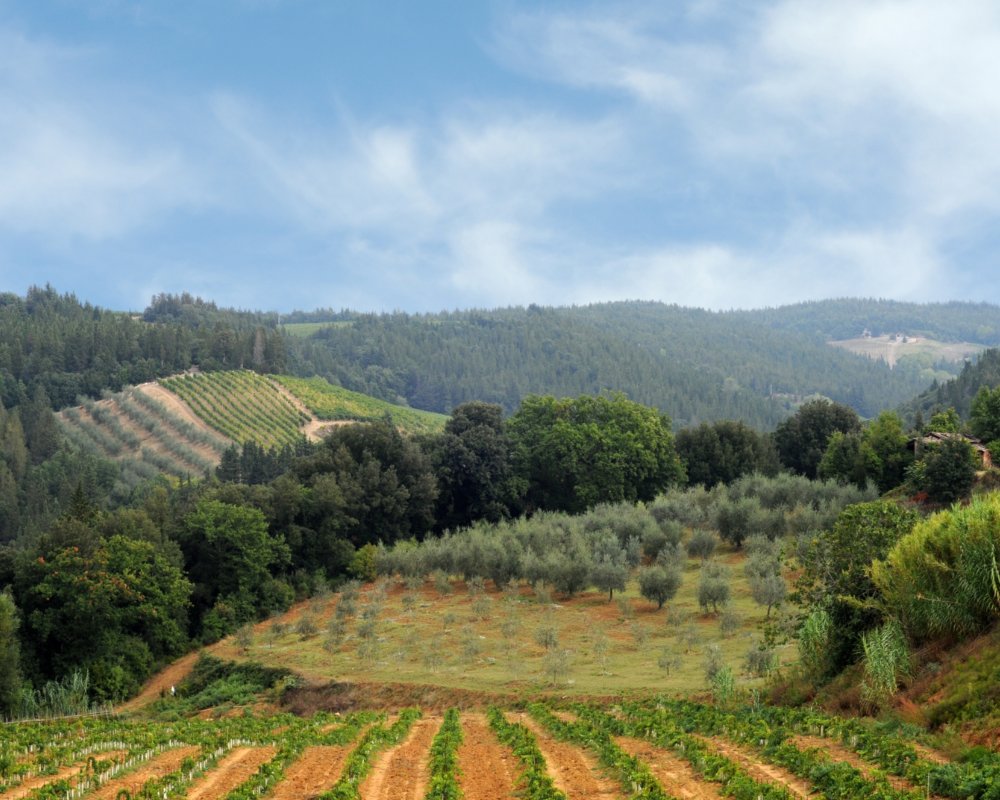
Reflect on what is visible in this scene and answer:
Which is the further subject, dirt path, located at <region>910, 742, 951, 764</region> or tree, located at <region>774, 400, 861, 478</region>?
tree, located at <region>774, 400, 861, 478</region>

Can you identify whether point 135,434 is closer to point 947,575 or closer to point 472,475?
point 472,475

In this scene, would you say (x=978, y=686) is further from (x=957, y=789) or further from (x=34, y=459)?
(x=34, y=459)

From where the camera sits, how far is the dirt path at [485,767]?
52.0 feet

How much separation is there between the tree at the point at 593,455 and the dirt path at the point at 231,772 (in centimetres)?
4579

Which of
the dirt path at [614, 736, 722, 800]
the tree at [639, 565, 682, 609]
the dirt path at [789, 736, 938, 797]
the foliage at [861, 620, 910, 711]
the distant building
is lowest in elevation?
the tree at [639, 565, 682, 609]

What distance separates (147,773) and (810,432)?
6459 cm

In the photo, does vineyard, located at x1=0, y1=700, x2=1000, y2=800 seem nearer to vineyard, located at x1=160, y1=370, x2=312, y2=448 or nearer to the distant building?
the distant building

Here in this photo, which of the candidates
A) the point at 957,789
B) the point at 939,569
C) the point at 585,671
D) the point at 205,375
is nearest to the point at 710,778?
the point at 957,789

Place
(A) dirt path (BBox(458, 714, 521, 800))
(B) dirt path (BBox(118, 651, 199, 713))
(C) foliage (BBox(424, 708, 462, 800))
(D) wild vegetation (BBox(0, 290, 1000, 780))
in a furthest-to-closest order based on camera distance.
A: (B) dirt path (BBox(118, 651, 199, 713)) < (D) wild vegetation (BBox(0, 290, 1000, 780)) < (A) dirt path (BBox(458, 714, 521, 800)) < (C) foliage (BBox(424, 708, 462, 800))

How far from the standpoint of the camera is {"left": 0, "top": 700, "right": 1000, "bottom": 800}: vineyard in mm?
14375

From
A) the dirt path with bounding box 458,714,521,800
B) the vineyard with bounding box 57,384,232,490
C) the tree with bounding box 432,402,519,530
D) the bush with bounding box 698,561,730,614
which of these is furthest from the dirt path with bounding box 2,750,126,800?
the vineyard with bounding box 57,384,232,490

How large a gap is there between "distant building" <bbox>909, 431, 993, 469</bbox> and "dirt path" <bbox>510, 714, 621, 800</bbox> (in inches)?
1549

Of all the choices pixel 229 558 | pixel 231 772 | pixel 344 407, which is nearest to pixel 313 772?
pixel 231 772

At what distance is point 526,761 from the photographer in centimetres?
1738
